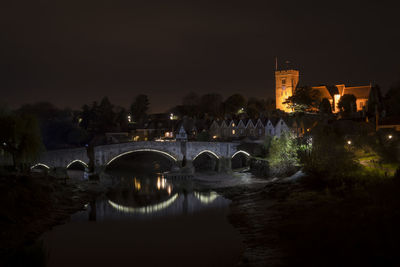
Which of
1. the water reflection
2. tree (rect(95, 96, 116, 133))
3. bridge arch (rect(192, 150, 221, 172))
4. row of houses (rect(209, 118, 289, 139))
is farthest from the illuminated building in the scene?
the water reflection

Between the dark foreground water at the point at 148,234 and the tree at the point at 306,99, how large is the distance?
162ft

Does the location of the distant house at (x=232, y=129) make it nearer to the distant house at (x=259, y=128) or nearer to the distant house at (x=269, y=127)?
the distant house at (x=259, y=128)

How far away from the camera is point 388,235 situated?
21.3m

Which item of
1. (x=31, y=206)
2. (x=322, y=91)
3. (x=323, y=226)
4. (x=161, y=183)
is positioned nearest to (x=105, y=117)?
(x=322, y=91)

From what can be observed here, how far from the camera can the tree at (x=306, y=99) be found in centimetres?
8725

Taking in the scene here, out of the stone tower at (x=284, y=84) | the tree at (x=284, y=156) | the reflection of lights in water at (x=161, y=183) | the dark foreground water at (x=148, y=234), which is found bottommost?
the dark foreground water at (x=148, y=234)

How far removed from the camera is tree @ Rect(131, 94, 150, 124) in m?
118

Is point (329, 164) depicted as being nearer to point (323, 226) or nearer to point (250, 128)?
point (323, 226)

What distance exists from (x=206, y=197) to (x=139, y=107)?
3132 inches

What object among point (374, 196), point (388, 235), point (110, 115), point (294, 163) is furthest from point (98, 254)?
point (110, 115)

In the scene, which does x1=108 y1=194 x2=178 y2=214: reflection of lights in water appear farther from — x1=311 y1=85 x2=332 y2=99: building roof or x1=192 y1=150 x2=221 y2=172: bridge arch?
x1=311 y1=85 x2=332 y2=99: building roof

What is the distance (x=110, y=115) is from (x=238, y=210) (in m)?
77.5

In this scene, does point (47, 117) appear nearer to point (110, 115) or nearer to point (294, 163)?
point (110, 115)

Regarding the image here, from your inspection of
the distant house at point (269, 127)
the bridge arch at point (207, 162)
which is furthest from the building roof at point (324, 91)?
the bridge arch at point (207, 162)
